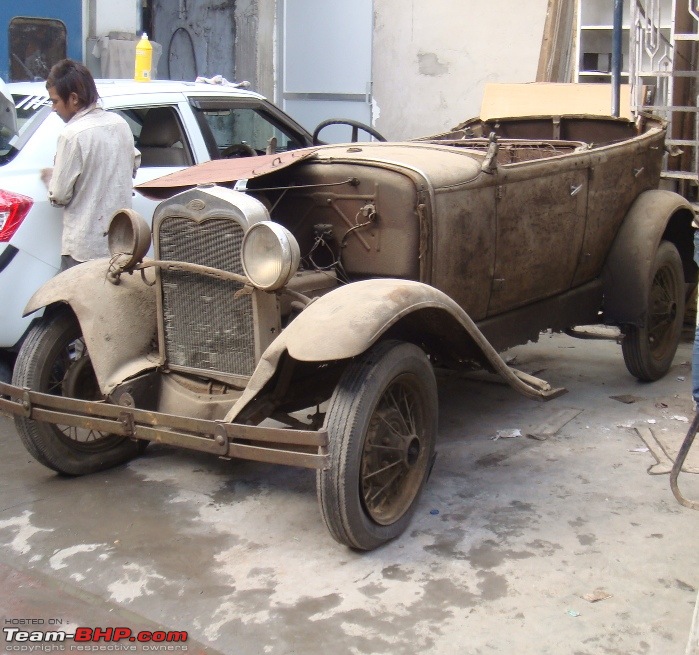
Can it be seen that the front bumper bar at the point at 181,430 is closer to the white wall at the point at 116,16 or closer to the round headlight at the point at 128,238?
the round headlight at the point at 128,238

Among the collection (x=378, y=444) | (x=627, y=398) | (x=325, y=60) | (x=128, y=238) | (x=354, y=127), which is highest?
(x=325, y=60)

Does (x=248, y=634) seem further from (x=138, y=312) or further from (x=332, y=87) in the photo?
(x=332, y=87)

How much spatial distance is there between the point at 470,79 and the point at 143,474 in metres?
6.15

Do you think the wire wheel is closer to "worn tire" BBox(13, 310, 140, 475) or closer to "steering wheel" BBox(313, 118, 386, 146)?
"worn tire" BBox(13, 310, 140, 475)

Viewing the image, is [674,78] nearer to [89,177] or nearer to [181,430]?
[89,177]

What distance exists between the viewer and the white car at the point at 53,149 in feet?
17.1

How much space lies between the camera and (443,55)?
9.60 metres

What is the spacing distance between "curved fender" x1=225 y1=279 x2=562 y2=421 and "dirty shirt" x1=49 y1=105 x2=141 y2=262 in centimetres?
191

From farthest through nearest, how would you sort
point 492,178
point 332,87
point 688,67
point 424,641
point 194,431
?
point 332,87 → point 688,67 → point 492,178 → point 194,431 → point 424,641

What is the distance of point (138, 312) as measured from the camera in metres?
4.47

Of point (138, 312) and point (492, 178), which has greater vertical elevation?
point (492, 178)

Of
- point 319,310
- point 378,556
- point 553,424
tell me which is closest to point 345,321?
point 319,310

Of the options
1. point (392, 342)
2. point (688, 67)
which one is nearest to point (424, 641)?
point (392, 342)

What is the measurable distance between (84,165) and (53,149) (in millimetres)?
365
